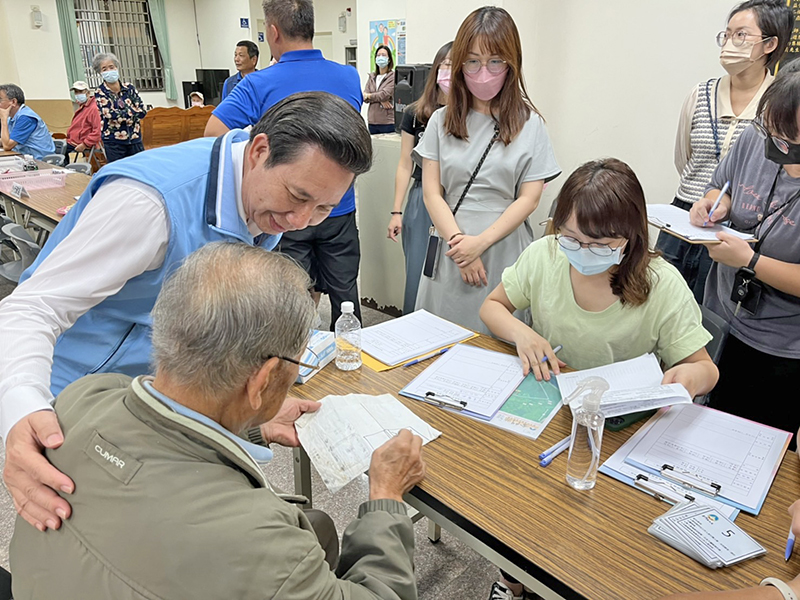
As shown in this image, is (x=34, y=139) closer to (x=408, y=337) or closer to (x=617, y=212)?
(x=408, y=337)

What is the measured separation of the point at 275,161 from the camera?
115cm

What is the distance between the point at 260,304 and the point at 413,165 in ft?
7.59

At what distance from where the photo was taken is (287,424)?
134 cm

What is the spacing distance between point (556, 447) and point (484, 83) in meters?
1.40

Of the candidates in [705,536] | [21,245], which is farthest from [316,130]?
[21,245]

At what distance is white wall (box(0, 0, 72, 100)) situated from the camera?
9000 millimetres

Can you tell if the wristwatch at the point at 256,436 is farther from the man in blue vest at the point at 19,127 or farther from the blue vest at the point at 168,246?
the man in blue vest at the point at 19,127

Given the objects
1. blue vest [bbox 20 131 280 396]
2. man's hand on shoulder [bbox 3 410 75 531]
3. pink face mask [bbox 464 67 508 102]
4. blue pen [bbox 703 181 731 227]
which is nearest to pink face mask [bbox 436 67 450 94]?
pink face mask [bbox 464 67 508 102]

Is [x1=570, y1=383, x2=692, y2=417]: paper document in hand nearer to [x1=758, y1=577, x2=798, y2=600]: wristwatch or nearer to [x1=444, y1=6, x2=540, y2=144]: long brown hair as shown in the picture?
[x1=758, y1=577, x2=798, y2=600]: wristwatch

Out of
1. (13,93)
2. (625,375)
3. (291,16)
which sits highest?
(291,16)

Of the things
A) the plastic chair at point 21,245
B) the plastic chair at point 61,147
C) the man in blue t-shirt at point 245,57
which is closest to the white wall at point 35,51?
the plastic chair at point 61,147

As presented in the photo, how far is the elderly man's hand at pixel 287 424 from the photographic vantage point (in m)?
1.32

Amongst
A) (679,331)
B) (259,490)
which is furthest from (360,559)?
(679,331)

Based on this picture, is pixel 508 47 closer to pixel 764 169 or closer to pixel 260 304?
pixel 764 169
